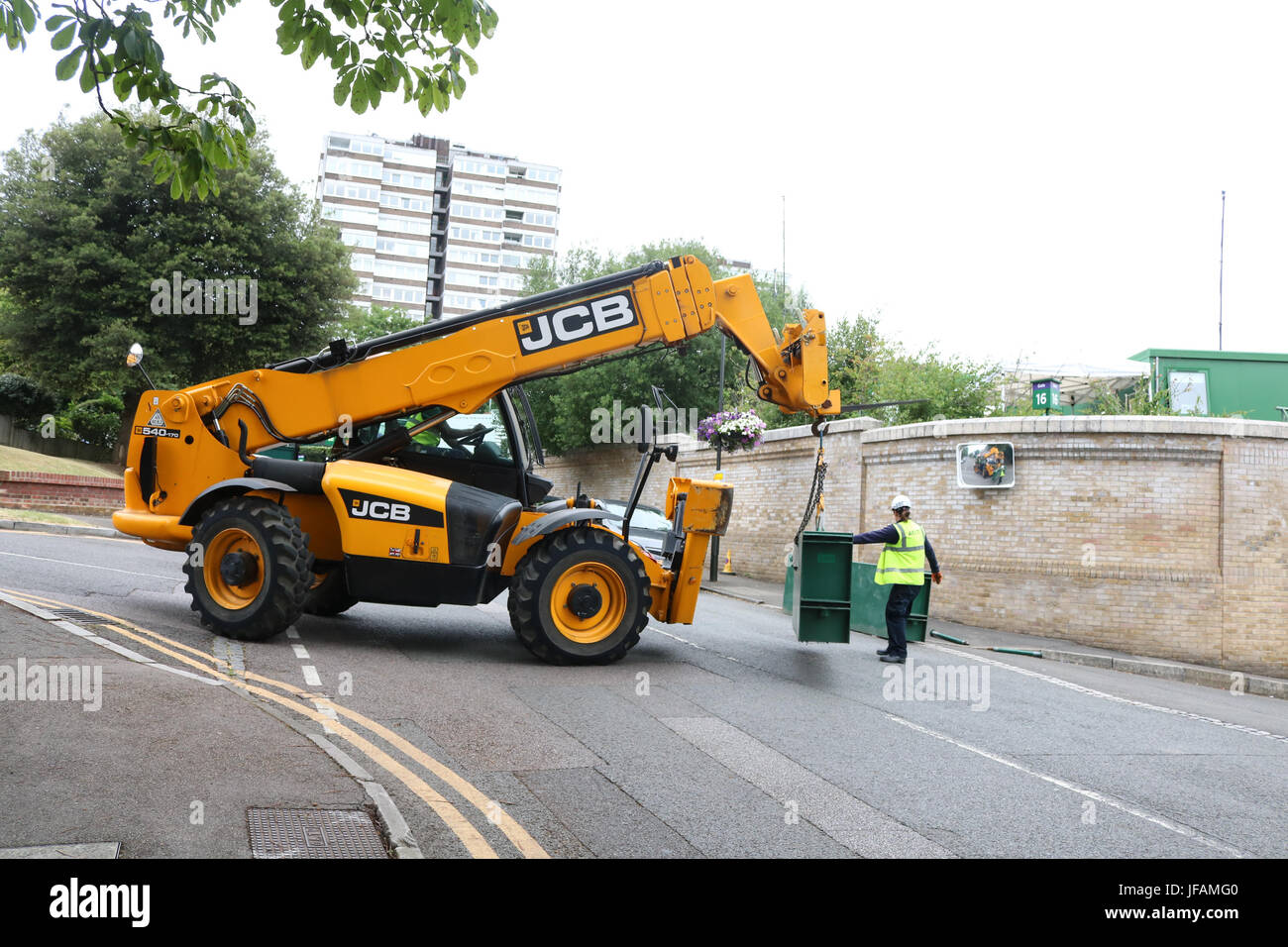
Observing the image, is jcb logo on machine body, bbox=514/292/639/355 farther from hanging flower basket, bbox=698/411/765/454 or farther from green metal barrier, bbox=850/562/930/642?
hanging flower basket, bbox=698/411/765/454

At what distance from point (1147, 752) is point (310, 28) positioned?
753 centimetres

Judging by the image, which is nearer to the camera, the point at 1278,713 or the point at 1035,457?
the point at 1278,713

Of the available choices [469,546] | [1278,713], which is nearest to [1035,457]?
[1278,713]

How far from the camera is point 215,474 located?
9.63 meters

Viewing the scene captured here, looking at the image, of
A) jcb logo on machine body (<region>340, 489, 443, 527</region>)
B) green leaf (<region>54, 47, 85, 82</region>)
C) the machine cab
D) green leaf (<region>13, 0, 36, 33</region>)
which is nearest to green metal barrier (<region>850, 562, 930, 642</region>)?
the machine cab

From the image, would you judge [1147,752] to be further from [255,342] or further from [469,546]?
[255,342]

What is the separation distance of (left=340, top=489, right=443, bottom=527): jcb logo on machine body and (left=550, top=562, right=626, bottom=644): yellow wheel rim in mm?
1286

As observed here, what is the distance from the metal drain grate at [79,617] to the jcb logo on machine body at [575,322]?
4717mm

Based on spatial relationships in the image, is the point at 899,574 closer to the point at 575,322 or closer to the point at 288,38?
the point at 575,322

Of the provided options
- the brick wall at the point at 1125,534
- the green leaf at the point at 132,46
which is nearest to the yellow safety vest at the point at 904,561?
the brick wall at the point at 1125,534

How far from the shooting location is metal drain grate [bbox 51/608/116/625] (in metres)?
9.20

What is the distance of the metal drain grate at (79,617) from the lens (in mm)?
9203

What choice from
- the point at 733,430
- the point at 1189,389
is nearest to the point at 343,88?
the point at 733,430
